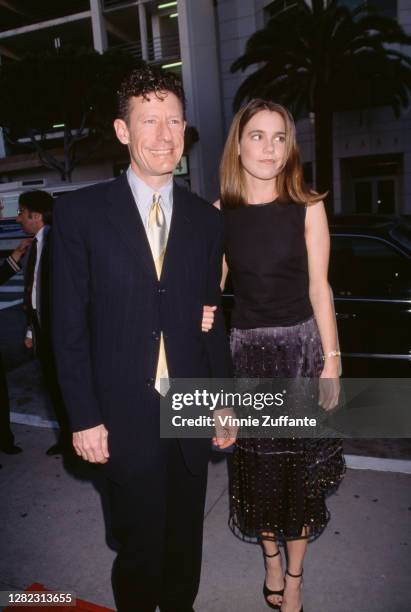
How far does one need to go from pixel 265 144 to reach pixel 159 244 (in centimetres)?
67

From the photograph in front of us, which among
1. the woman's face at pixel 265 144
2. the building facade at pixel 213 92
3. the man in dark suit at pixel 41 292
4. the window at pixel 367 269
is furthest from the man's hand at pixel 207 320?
the building facade at pixel 213 92

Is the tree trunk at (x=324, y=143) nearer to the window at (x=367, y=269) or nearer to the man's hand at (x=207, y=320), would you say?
Result: the window at (x=367, y=269)

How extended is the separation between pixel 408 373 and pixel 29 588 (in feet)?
12.2

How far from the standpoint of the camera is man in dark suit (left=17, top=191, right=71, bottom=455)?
3752 millimetres

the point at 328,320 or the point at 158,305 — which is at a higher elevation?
the point at 158,305

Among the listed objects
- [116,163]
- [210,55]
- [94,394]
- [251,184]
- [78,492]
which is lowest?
[78,492]

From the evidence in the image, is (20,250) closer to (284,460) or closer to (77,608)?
(77,608)

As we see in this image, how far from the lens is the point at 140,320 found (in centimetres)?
188

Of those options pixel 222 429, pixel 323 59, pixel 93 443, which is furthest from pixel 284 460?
pixel 323 59

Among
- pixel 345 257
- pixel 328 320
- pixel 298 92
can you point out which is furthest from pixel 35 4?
pixel 328 320

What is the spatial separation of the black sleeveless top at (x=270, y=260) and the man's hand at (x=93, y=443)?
0.83m

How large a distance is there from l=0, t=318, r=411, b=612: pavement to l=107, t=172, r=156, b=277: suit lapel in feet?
5.73

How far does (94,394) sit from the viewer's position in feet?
6.23

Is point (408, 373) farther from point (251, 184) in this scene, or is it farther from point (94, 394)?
point (94, 394)
